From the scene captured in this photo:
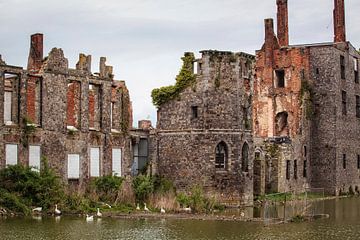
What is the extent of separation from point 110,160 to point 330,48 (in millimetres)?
20595

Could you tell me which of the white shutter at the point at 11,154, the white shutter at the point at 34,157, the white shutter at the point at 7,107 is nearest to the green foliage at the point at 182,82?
the white shutter at the point at 34,157

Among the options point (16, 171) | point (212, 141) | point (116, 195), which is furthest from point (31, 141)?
point (212, 141)

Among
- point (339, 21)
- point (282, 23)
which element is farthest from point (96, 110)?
point (339, 21)

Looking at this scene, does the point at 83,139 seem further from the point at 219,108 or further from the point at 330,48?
the point at 330,48

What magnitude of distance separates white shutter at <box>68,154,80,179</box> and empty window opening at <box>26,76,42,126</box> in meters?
2.51

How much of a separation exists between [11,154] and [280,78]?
2468 centimetres

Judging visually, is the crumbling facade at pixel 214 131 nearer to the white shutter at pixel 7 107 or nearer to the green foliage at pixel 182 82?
the green foliage at pixel 182 82

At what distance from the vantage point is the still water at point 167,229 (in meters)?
24.2

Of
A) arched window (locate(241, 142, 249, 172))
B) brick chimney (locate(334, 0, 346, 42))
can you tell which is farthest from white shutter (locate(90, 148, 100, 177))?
brick chimney (locate(334, 0, 346, 42))

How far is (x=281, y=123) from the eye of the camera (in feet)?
173

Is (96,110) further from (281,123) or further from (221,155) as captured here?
(281,123)

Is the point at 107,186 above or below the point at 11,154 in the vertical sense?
below

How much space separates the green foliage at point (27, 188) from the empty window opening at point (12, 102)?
9.15ft

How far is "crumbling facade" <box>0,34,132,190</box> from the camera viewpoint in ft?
114
